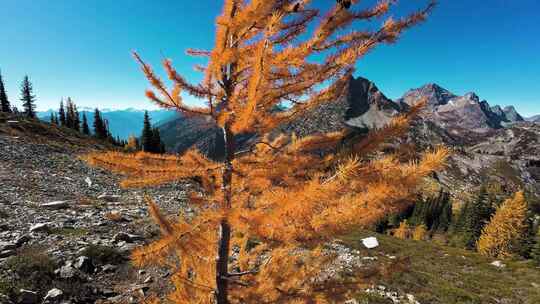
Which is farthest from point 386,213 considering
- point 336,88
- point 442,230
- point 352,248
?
point 442,230

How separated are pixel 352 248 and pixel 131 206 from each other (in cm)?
1603

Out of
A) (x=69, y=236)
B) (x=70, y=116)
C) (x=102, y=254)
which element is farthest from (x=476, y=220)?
(x=70, y=116)

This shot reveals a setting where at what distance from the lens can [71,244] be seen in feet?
36.4

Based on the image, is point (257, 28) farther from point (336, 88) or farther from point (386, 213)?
point (386, 213)

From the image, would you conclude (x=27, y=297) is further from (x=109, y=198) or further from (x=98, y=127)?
(x=98, y=127)

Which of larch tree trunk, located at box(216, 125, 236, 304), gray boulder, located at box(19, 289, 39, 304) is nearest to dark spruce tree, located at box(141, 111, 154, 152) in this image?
gray boulder, located at box(19, 289, 39, 304)

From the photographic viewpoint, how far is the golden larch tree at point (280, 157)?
10.2 ft

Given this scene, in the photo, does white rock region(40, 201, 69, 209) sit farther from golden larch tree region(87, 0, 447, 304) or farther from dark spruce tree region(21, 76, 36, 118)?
dark spruce tree region(21, 76, 36, 118)

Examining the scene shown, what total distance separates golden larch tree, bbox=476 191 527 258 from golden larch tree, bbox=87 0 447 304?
4780 centimetres

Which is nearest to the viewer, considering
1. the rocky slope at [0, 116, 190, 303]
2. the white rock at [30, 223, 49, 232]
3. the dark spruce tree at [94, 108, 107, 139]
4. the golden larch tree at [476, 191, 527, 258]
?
the rocky slope at [0, 116, 190, 303]

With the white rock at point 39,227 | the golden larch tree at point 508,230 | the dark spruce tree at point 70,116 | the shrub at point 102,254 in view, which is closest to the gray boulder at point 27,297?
the shrub at point 102,254

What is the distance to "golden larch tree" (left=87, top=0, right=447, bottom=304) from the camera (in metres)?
3.09

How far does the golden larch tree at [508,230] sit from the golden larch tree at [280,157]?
4780 cm

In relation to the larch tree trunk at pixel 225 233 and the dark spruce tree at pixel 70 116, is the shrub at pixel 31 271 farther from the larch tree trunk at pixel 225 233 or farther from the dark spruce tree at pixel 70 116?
the dark spruce tree at pixel 70 116
